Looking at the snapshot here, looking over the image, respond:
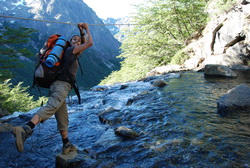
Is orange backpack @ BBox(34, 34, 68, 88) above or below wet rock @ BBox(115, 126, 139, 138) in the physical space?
above

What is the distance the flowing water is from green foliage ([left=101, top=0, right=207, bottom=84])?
13537 mm

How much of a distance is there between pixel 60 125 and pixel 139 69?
1812 cm

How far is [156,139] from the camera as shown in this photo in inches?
143

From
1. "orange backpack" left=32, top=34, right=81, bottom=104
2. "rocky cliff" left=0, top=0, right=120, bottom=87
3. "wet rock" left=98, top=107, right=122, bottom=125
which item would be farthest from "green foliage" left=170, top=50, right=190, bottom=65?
"rocky cliff" left=0, top=0, right=120, bottom=87

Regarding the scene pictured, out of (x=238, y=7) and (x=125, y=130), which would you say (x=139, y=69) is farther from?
(x=125, y=130)

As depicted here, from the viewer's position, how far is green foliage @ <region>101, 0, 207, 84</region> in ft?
57.2

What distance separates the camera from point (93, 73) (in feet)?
436

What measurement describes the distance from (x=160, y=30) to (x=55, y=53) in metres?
18.1

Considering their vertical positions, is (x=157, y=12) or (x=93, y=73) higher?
(x=157, y=12)

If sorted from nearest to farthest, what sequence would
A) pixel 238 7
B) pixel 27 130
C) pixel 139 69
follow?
pixel 27 130
pixel 238 7
pixel 139 69

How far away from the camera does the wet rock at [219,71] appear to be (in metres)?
9.17

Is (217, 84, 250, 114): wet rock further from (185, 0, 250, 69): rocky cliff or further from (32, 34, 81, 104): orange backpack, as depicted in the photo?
(185, 0, 250, 69): rocky cliff

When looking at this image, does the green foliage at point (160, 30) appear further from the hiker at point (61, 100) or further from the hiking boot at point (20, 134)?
the hiking boot at point (20, 134)

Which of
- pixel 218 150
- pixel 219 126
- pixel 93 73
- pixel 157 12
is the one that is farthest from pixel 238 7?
pixel 93 73
